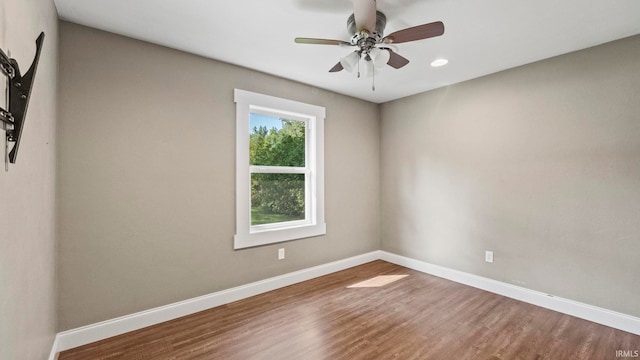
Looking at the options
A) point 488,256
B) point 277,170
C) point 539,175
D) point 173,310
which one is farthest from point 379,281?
point 173,310

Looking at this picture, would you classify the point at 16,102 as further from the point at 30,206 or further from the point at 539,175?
the point at 539,175

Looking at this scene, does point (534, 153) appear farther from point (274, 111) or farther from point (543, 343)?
point (274, 111)

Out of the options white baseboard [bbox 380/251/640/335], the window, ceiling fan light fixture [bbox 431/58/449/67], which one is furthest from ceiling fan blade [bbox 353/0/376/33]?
white baseboard [bbox 380/251/640/335]

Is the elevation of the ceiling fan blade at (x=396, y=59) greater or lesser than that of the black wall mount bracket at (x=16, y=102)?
greater

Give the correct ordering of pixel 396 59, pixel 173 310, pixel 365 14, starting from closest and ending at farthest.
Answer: pixel 365 14
pixel 396 59
pixel 173 310

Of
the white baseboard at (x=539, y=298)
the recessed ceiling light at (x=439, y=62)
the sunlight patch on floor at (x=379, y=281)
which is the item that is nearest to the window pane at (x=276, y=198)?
the sunlight patch on floor at (x=379, y=281)

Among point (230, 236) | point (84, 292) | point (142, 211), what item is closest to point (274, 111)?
point (230, 236)

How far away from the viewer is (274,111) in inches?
129

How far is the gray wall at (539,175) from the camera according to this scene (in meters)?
2.37

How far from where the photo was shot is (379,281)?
11.2ft

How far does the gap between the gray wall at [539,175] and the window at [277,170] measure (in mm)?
1414

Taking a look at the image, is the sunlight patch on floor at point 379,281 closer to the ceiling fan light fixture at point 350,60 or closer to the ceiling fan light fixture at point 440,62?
the ceiling fan light fixture at point 350,60

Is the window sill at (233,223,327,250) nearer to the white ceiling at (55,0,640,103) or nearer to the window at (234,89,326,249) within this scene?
the window at (234,89,326,249)

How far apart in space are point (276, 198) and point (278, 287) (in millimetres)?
1038
